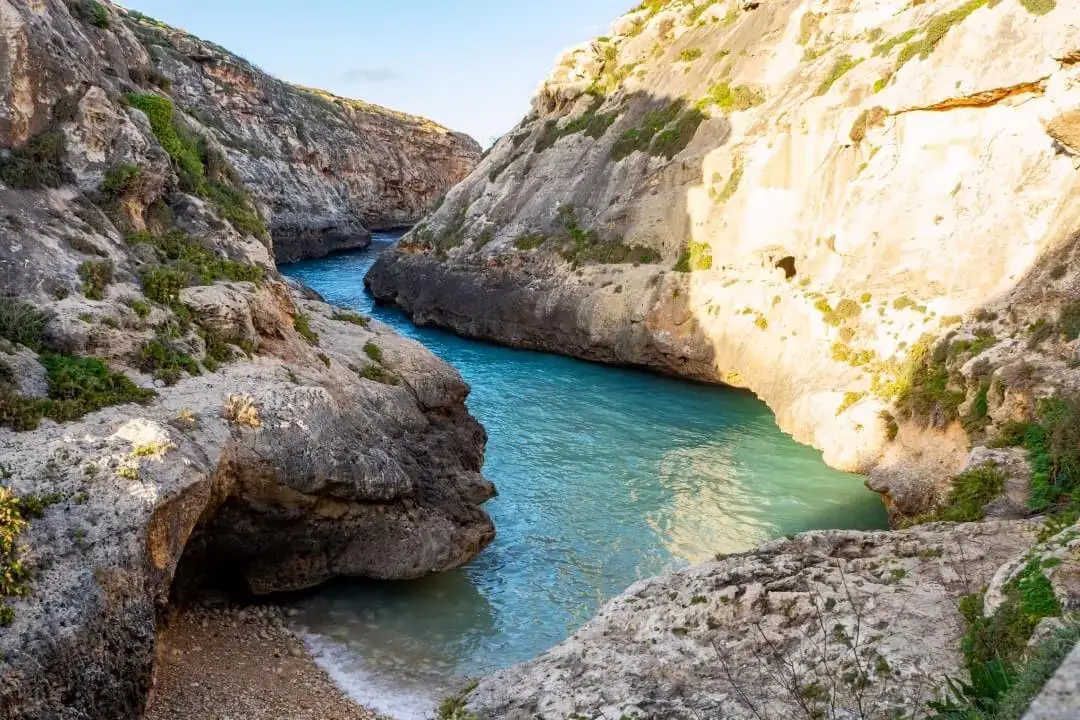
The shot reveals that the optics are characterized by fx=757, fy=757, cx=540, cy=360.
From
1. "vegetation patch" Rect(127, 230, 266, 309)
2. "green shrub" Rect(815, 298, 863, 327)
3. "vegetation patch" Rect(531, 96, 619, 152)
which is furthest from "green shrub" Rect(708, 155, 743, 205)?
"vegetation patch" Rect(127, 230, 266, 309)

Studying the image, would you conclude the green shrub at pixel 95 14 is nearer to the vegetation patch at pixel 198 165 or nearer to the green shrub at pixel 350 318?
the vegetation patch at pixel 198 165

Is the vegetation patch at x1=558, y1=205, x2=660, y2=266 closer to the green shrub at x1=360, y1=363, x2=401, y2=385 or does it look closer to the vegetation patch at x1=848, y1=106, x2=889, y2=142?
the vegetation patch at x1=848, y1=106, x2=889, y2=142

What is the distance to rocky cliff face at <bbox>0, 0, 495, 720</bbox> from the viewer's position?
28.1ft

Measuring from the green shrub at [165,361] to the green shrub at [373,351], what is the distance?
214 inches

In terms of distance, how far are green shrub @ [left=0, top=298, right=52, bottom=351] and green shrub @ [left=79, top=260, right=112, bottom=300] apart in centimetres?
114

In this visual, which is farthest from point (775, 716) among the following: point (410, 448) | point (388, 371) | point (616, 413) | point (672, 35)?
point (672, 35)

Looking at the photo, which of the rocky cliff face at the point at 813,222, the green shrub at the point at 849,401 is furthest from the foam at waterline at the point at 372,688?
the green shrub at the point at 849,401

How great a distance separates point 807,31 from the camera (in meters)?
33.6

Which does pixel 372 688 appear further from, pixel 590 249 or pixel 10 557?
pixel 590 249

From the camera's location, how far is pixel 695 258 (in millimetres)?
31609

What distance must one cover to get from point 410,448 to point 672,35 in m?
33.8

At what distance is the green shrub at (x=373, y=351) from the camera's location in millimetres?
18609

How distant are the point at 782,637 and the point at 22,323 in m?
11.9

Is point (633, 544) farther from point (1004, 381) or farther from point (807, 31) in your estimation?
point (807, 31)
